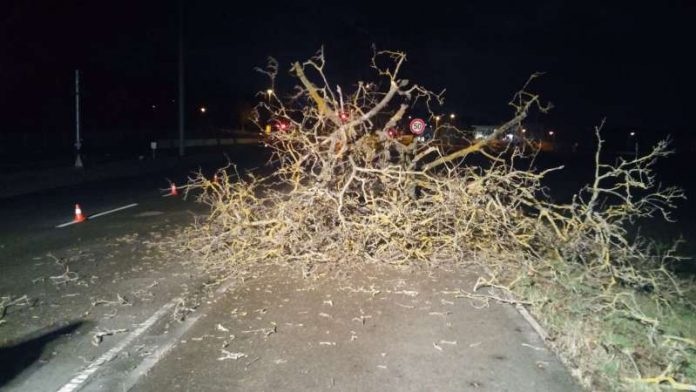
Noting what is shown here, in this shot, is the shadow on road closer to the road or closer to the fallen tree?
the road

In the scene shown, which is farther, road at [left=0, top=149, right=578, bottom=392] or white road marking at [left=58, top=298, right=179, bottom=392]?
road at [left=0, top=149, right=578, bottom=392]

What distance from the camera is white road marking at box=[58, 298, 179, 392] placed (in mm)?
4273

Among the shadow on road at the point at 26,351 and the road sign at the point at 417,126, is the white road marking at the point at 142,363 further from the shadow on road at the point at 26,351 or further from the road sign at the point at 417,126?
the road sign at the point at 417,126

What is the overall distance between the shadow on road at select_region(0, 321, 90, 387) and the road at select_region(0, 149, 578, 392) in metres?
0.02

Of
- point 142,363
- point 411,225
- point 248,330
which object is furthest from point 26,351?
point 411,225

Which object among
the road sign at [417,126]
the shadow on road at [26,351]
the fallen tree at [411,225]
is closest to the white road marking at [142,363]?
the shadow on road at [26,351]

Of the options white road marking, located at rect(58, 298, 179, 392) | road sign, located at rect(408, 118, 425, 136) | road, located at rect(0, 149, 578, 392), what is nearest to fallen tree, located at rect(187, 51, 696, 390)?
road, located at rect(0, 149, 578, 392)

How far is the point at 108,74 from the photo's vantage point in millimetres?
51156

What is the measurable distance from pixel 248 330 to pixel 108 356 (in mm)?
1212

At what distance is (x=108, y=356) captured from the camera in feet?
15.8

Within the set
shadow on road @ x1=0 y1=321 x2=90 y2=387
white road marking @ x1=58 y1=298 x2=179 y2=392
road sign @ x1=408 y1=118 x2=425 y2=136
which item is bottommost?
shadow on road @ x1=0 y1=321 x2=90 y2=387

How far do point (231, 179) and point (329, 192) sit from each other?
1389 centimetres

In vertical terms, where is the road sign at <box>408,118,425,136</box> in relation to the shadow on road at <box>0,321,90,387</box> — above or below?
above

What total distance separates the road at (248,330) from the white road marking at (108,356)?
0.7 inches
